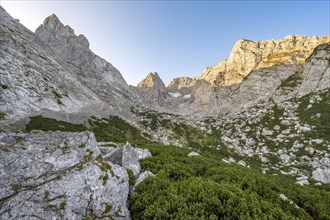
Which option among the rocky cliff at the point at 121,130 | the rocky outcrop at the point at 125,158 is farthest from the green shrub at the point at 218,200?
the rocky outcrop at the point at 125,158

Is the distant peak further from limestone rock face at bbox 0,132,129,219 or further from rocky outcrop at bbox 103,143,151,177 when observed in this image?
limestone rock face at bbox 0,132,129,219

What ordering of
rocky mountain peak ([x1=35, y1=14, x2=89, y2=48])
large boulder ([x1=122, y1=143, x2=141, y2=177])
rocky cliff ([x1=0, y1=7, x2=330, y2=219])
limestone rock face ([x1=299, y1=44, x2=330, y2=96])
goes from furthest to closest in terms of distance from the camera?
rocky mountain peak ([x1=35, y1=14, x2=89, y2=48]) → limestone rock face ([x1=299, y1=44, x2=330, y2=96]) → large boulder ([x1=122, y1=143, x2=141, y2=177]) → rocky cliff ([x1=0, y1=7, x2=330, y2=219])

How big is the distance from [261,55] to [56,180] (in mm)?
177404

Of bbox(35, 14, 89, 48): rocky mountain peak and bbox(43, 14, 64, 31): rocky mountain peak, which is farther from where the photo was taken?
bbox(43, 14, 64, 31): rocky mountain peak

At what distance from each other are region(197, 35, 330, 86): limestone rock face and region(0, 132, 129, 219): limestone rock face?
153154 millimetres

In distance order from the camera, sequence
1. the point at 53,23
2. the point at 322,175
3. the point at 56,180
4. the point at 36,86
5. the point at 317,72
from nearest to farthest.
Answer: the point at 56,180, the point at 322,175, the point at 36,86, the point at 317,72, the point at 53,23

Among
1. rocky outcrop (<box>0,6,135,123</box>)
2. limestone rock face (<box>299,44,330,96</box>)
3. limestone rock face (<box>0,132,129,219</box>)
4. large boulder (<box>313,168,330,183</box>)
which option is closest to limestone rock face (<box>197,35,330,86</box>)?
limestone rock face (<box>299,44,330,96</box>)

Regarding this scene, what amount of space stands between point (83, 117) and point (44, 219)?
56.9 metres

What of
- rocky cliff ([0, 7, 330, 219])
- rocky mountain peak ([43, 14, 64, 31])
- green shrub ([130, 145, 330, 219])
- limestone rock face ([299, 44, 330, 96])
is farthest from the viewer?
rocky mountain peak ([43, 14, 64, 31])

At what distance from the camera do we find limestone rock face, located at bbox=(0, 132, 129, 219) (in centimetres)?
827

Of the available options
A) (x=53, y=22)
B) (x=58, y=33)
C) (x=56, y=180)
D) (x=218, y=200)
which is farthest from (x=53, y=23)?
(x=218, y=200)

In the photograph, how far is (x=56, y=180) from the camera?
964 centimetres

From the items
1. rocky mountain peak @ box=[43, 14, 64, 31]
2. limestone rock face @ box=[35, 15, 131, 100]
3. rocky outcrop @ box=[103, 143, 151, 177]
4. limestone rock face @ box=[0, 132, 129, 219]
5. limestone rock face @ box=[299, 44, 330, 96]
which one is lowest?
limestone rock face @ box=[0, 132, 129, 219]

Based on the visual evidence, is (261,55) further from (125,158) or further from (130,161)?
(125,158)
